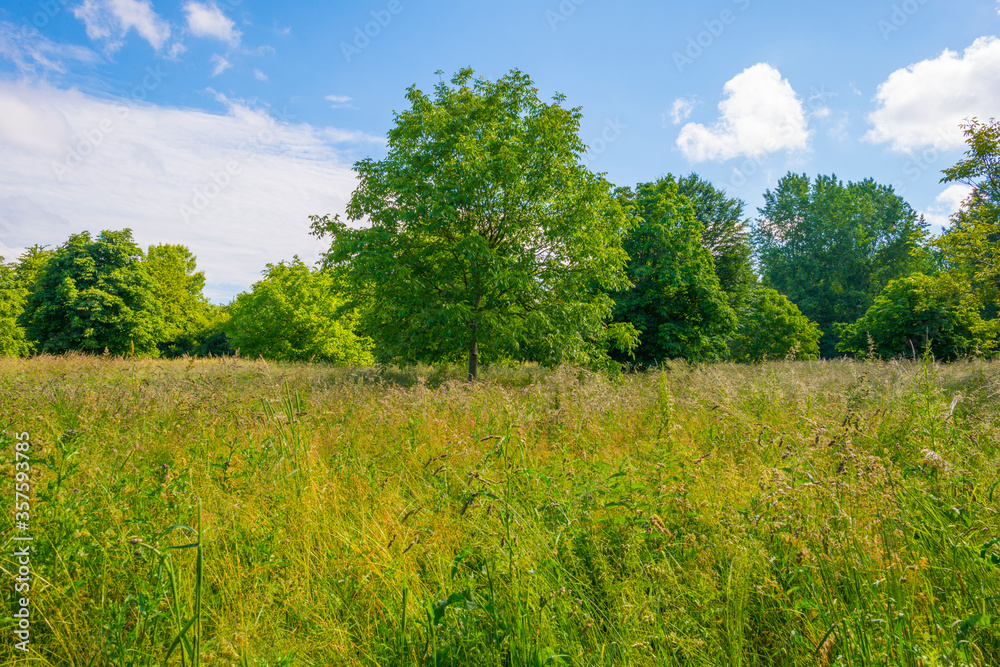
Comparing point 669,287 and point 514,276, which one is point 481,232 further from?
point 669,287

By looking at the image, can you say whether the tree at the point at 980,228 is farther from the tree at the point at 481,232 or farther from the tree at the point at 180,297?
the tree at the point at 180,297

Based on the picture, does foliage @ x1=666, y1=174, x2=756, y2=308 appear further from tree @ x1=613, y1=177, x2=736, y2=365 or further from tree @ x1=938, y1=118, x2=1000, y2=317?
tree @ x1=938, y1=118, x2=1000, y2=317

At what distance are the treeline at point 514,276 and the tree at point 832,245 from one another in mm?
9706

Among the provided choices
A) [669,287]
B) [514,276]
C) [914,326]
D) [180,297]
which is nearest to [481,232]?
[514,276]

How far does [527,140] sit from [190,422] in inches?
423

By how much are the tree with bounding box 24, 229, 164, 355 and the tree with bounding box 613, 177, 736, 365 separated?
1386 inches

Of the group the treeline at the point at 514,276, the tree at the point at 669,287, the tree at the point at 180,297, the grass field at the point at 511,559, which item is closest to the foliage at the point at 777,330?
the treeline at the point at 514,276

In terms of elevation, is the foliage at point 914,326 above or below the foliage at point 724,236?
below

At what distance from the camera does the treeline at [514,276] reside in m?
11.6

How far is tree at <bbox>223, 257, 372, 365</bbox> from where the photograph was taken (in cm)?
2612

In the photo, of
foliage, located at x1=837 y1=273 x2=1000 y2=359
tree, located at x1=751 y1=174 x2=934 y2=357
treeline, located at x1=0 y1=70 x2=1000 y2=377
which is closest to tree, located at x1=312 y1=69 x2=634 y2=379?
treeline, located at x1=0 y1=70 x2=1000 y2=377

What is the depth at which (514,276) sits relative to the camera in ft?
36.4

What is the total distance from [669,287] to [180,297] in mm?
47980

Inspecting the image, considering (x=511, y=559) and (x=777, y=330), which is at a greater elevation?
(x=777, y=330)
